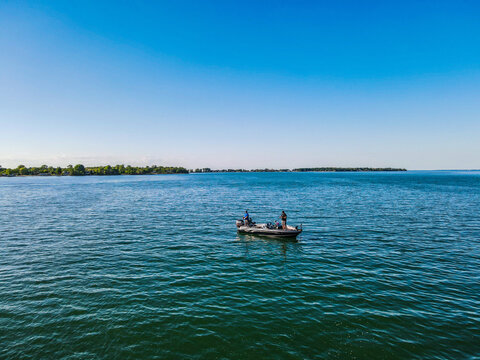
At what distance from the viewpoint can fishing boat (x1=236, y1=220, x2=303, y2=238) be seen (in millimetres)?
28953

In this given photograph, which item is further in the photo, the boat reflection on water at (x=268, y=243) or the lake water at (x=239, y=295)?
the boat reflection on water at (x=268, y=243)

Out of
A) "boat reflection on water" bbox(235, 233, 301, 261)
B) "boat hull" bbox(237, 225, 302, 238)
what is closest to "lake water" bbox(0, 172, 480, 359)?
"boat reflection on water" bbox(235, 233, 301, 261)

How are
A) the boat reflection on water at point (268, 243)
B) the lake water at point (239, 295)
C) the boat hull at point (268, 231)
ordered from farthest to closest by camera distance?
the boat hull at point (268, 231), the boat reflection on water at point (268, 243), the lake water at point (239, 295)

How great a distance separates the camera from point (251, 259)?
22.5 meters

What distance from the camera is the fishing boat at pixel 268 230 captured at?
29.0m

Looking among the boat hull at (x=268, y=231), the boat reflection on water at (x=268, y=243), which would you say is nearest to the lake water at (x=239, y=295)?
the boat reflection on water at (x=268, y=243)

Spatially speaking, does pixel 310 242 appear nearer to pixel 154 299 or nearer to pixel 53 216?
pixel 154 299

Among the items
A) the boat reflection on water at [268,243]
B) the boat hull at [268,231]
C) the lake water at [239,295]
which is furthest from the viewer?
the boat hull at [268,231]

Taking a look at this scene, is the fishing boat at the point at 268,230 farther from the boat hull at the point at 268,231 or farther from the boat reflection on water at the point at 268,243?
the boat reflection on water at the point at 268,243

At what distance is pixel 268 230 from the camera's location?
29.9 meters

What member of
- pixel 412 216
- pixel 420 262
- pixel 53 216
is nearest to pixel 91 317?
pixel 420 262

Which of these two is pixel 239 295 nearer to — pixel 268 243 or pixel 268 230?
pixel 268 243

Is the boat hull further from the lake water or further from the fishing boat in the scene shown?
the lake water

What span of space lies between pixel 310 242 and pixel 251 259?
8.67 meters
